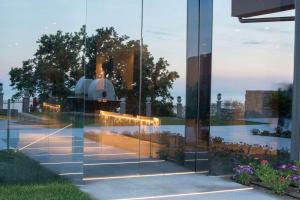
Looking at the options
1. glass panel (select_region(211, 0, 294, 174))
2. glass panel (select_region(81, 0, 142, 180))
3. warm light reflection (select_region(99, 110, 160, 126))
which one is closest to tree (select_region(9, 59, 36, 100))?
glass panel (select_region(81, 0, 142, 180))

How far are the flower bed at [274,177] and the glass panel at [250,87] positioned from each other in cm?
108

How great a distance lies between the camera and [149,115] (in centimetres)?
902

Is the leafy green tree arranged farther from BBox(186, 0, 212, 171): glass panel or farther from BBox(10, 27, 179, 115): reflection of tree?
BBox(186, 0, 212, 171): glass panel

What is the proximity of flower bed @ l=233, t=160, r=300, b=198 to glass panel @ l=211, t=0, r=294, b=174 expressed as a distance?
1075 mm

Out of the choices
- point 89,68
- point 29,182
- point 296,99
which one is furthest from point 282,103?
point 29,182

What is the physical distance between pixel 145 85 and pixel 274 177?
2562 mm

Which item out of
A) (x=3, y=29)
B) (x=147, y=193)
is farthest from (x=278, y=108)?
(x=3, y=29)

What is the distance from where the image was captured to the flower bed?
7.34 metres

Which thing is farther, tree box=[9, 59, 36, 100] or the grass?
tree box=[9, 59, 36, 100]

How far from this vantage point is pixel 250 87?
9359 mm

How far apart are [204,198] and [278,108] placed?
301 cm

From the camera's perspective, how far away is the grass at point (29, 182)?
6.53m

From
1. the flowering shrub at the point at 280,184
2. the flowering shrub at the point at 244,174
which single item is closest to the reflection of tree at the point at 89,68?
the flowering shrub at the point at 244,174

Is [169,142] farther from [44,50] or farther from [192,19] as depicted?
[44,50]
